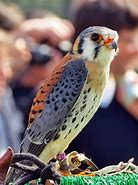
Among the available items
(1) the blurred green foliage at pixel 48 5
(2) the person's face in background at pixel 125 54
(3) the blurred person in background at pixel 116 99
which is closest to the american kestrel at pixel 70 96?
(3) the blurred person in background at pixel 116 99

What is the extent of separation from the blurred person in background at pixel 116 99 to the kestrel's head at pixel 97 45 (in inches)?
35.9

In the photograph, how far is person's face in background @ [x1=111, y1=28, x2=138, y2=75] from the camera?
13.0 ft

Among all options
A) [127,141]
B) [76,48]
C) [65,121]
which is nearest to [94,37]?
[76,48]

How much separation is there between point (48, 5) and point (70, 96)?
857 cm

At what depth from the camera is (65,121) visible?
274 cm

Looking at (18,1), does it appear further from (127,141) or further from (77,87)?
(77,87)

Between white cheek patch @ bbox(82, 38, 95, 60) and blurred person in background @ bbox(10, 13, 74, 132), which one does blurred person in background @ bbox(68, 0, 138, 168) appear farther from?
white cheek patch @ bbox(82, 38, 95, 60)

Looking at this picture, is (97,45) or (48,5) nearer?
(97,45)

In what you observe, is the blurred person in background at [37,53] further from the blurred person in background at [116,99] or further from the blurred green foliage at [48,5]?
the blurred green foliage at [48,5]

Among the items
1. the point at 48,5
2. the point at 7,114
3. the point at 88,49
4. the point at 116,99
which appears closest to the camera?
the point at 88,49

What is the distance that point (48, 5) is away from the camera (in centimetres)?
1127

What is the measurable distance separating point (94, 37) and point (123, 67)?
131 centimetres

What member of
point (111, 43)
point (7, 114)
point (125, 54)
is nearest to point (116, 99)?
point (125, 54)

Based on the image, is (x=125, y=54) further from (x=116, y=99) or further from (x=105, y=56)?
(x=105, y=56)
